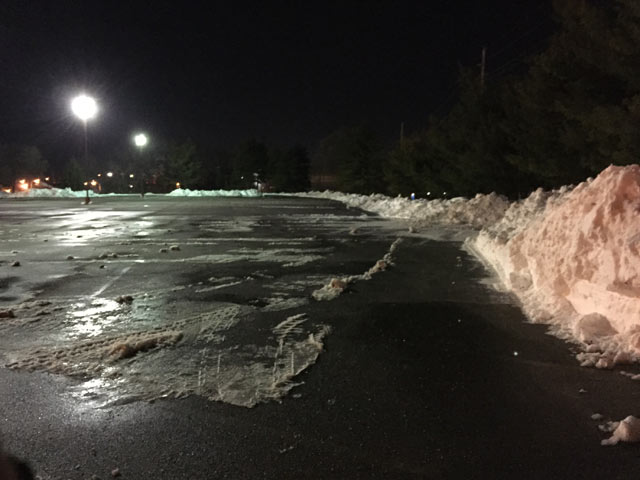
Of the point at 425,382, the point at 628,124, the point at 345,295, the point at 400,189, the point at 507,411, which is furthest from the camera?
the point at 400,189

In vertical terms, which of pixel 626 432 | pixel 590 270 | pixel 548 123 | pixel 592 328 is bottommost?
pixel 626 432

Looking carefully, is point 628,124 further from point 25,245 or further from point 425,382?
point 25,245

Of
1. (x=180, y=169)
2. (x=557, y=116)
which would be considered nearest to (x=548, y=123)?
(x=557, y=116)

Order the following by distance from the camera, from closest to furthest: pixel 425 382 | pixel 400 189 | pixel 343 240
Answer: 1. pixel 425 382
2. pixel 343 240
3. pixel 400 189

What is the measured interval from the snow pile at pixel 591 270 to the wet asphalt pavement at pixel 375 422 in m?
0.48

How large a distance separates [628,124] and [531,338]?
10205 mm

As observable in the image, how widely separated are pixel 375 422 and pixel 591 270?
4.05 metres

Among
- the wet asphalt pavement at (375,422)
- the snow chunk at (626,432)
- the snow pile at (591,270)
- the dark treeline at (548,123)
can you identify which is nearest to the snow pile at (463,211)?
the dark treeline at (548,123)

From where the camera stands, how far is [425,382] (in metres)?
5.07

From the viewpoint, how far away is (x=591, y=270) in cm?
693

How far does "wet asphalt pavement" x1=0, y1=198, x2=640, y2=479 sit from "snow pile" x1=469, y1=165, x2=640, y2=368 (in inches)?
19.0

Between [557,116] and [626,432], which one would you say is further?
[557,116]

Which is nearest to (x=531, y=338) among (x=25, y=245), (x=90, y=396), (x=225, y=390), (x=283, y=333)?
(x=283, y=333)

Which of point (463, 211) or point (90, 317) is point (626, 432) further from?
point (463, 211)
